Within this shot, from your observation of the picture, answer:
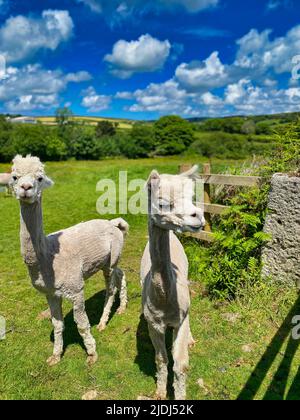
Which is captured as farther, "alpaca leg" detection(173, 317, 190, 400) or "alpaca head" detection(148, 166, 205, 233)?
"alpaca leg" detection(173, 317, 190, 400)

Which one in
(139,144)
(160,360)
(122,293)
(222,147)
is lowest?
(122,293)

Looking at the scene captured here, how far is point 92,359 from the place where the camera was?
16.0 ft

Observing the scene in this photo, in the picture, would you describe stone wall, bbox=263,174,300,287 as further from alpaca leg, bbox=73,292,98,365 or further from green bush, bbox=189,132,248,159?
green bush, bbox=189,132,248,159

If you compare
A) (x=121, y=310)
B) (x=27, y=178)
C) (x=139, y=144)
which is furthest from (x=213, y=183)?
(x=139, y=144)

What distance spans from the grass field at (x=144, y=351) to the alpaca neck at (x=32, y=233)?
1.83 m

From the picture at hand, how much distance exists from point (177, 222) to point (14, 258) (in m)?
8.27

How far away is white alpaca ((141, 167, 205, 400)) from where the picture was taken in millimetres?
2723

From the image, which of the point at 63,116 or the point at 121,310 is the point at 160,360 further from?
the point at 63,116

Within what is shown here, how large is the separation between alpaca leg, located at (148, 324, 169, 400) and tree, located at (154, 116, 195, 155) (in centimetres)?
6551

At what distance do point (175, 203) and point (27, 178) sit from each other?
1887mm

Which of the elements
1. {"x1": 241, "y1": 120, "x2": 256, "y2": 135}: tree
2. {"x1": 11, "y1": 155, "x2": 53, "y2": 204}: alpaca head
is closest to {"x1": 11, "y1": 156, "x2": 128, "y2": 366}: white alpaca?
{"x1": 11, "y1": 155, "x2": 53, "y2": 204}: alpaca head

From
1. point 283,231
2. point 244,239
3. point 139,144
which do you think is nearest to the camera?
point 283,231
